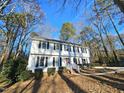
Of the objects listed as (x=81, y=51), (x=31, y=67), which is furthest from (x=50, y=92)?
(x=81, y=51)

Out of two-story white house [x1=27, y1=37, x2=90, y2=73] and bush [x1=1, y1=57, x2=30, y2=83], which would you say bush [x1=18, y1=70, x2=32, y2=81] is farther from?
two-story white house [x1=27, y1=37, x2=90, y2=73]

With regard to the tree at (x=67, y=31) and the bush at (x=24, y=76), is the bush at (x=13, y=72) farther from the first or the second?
the tree at (x=67, y=31)

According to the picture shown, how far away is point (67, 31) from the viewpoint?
123 feet

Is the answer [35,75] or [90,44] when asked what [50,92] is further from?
[90,44]

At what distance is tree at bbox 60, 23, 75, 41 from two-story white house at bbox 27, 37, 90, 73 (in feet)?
36.2

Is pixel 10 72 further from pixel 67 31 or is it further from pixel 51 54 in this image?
pixel 67 31

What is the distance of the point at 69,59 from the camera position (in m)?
24.3

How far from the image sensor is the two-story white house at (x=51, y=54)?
→ 19.3 m

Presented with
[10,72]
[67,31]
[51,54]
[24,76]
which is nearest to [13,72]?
[10,72]

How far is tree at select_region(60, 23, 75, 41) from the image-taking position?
3709 cm

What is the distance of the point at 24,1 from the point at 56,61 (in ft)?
45.6

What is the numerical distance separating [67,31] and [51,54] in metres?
17.6

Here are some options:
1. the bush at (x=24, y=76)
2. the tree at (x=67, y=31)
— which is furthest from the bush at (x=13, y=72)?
the tree at (x=67, y=31)

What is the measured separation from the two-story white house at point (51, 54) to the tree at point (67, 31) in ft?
36.2
